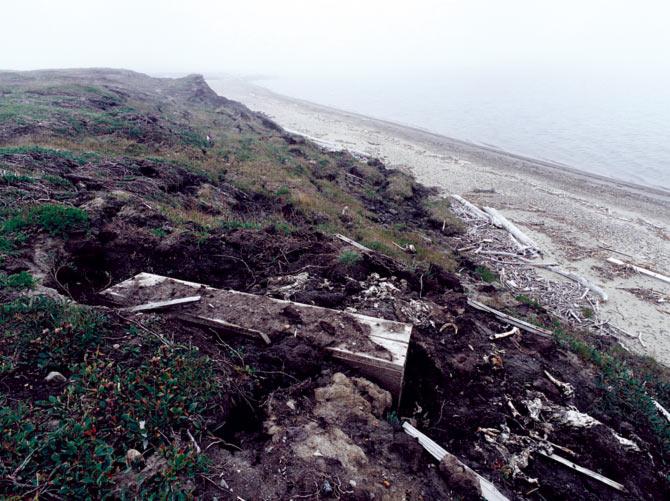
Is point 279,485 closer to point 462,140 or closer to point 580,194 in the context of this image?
point 580,194

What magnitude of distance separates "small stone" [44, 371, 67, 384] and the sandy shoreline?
12.1 m

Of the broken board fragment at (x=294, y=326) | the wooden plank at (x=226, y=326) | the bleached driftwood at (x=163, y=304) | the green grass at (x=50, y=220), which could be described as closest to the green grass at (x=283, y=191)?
the green grass at (x=50, y=220)

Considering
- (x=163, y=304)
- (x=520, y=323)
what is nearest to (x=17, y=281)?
(x=163, y=304)

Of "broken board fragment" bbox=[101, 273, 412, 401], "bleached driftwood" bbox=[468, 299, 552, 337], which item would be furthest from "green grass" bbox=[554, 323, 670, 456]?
"broken board fragment" bbox=[101, 273, 412, 401]

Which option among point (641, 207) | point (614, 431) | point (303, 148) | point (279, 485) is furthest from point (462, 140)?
point (279, 485)

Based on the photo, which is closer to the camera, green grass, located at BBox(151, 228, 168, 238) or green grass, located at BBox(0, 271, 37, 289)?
green grass, located at BBox(0, 271, 37, 289)

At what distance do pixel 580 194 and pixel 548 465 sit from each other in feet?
80.8

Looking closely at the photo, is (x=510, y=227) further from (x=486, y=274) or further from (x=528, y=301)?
(x=528, y=301)

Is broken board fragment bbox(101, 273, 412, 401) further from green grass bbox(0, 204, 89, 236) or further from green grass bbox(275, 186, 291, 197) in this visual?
green grass bbox(275, 186, 291, 197)

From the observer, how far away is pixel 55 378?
11.1ft

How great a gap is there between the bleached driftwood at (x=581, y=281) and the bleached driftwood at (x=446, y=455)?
1050cm

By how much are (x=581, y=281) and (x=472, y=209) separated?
22.3 feet

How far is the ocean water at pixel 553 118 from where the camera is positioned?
35625 mm

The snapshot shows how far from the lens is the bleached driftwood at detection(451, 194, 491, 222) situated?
56.2 ft
